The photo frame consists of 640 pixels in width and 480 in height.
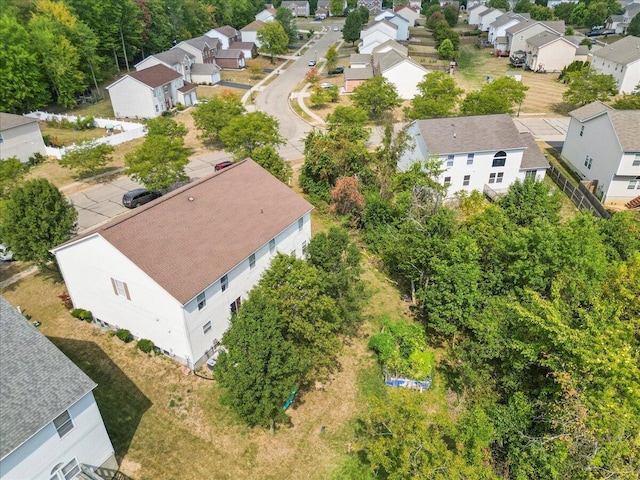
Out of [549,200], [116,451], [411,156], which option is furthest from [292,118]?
[116,451]

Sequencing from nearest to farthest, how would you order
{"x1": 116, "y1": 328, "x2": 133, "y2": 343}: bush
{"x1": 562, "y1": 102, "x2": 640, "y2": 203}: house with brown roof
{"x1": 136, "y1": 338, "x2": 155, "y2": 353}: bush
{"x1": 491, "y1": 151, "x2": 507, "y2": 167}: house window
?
{"x1": 136, "y1": 338, "x2": 155, "y2": 353}: bush < {"x1": 116, "y1": 328, "x2": 133, "y2": 343}: bush < {"x1": 562, "y1": 102, "x2": 640, "y2": 203}: house with brown roof < {"x1": 491, "y1": 151, "x2": 507, "y2": 167}: house window

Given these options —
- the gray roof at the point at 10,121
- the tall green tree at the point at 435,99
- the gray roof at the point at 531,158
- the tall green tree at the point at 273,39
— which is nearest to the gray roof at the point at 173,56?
the tall green tree at the point at 273,39

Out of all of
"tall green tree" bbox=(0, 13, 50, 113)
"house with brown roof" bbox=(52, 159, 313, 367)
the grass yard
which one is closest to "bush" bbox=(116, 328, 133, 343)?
"house with brown roof" bbox=(52, 159, 313, 367)

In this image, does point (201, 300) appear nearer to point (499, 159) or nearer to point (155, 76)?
point (499, 159)

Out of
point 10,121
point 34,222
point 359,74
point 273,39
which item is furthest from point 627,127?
point 273,39

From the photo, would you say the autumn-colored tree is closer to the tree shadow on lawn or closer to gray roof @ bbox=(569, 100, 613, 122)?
the tree shadow on lawn

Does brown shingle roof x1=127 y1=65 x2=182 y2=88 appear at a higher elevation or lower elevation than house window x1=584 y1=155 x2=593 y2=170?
higher

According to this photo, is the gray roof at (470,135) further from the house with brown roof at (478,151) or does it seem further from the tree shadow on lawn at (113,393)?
the tree shadow on lawn at (113,393)
